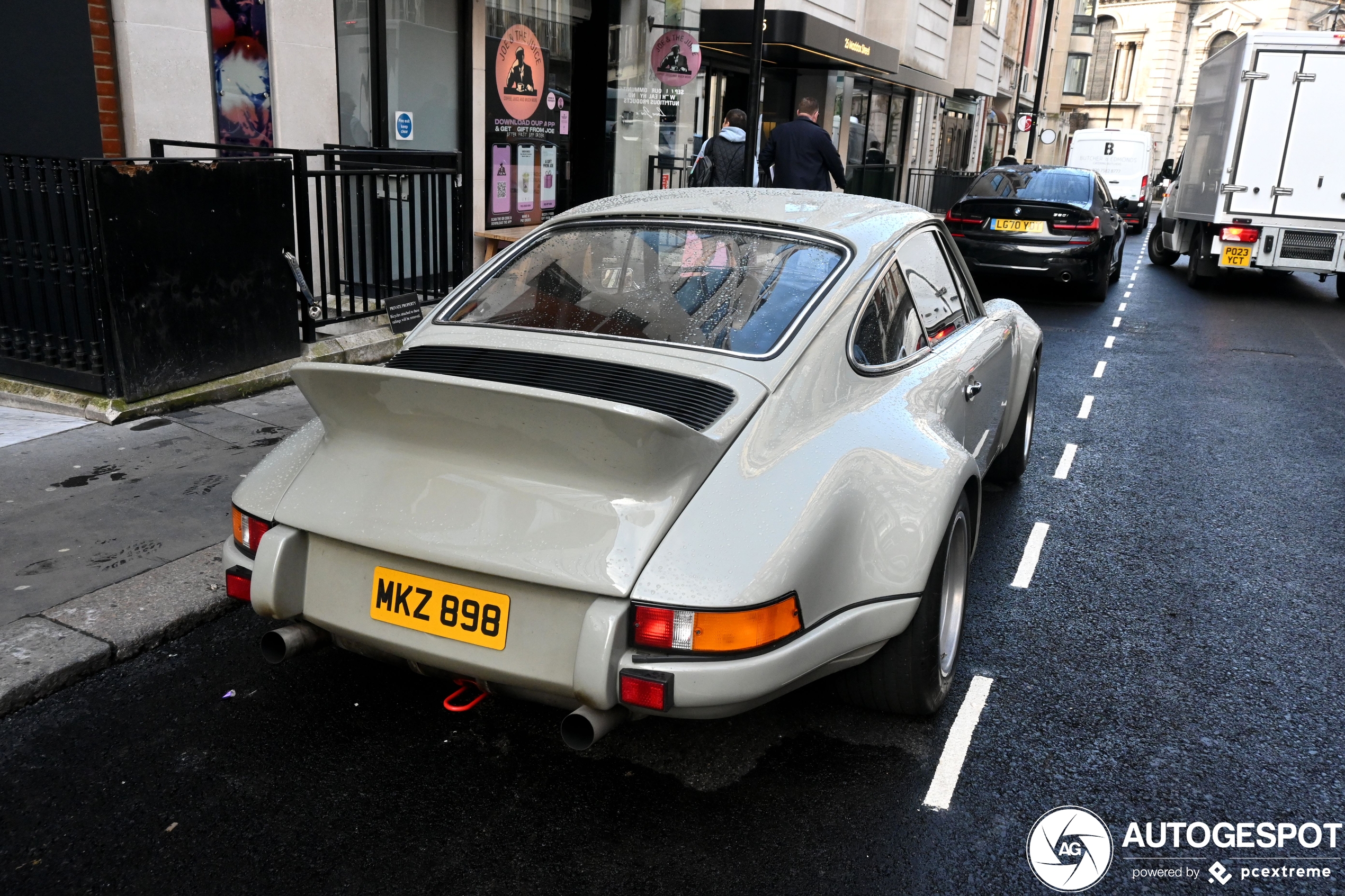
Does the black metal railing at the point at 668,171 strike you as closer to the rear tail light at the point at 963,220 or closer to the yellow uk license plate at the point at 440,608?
the rear tail light at the point at 963,220

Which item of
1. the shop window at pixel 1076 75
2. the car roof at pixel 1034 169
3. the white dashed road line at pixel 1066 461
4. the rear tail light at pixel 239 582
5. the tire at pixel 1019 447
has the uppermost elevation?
the shop window at pixel 1076 75

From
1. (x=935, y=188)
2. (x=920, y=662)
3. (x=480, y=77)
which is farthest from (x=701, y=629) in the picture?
(x=935, y=188)

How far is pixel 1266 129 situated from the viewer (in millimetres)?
14039

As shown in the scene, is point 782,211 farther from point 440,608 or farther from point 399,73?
point 399,73

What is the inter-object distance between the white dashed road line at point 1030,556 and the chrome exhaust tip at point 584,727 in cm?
255

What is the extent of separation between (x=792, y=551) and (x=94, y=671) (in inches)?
97.5

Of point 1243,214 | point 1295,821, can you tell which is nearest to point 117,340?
point 1295,821

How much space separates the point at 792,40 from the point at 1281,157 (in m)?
7.18

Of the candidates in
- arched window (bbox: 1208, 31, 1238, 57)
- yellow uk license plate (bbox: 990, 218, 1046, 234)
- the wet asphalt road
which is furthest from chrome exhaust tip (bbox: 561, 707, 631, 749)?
arched window (bbox: 1208, 31, 1238, 57)

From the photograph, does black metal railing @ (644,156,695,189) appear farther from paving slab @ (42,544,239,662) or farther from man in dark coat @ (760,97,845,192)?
paving slab @ (42,544,239,662)

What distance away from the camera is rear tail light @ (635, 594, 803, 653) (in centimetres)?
252

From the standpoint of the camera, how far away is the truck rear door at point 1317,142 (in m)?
13.7

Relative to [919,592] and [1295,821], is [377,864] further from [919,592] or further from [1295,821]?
[1295,821]

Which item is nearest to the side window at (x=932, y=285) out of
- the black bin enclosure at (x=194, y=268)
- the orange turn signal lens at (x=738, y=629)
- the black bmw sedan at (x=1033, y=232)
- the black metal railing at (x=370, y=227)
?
the orange turn signal lens at (x=738, y=629)
